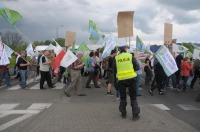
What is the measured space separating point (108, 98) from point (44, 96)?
249 cm

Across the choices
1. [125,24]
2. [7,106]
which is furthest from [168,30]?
[7,106]

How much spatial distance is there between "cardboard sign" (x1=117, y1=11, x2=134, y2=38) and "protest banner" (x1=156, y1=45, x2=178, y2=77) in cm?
205

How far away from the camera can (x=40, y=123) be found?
24.6ft

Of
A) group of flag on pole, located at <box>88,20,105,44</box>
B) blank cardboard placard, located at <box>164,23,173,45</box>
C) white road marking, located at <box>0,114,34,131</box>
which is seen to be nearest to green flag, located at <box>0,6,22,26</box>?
white road marking, located at <box>0,114,34,131</box>

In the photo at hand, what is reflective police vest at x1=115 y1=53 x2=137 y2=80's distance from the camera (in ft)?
26.7

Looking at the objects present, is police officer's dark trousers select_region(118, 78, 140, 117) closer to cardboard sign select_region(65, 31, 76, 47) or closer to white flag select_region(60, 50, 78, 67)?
white flag select_region(60, 50, 78, 67)

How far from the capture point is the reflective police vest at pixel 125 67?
320 inches

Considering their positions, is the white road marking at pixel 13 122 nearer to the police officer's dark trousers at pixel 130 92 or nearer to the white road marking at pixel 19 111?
the white road marking at pixel 19 111

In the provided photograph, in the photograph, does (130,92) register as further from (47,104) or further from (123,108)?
(47,104)

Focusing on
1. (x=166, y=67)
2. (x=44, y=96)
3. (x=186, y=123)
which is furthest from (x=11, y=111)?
(x=166, y=67)

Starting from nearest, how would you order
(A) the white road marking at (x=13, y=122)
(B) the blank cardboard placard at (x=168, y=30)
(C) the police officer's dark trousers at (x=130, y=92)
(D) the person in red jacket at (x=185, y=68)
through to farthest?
(A) the white road marking at (x=13, y=122) → (C) the police officer's dark trousers at (x=130, y=92) → (D) the person in red jacket at (x=185, y=68) → (B) the blank cardboard placard at (x=168, y=30)

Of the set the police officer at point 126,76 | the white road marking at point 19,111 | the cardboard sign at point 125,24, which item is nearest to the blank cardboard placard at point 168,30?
the cardboard sign at point 125,24

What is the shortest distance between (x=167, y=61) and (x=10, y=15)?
6.17m

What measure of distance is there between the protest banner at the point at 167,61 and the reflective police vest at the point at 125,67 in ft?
14.4
